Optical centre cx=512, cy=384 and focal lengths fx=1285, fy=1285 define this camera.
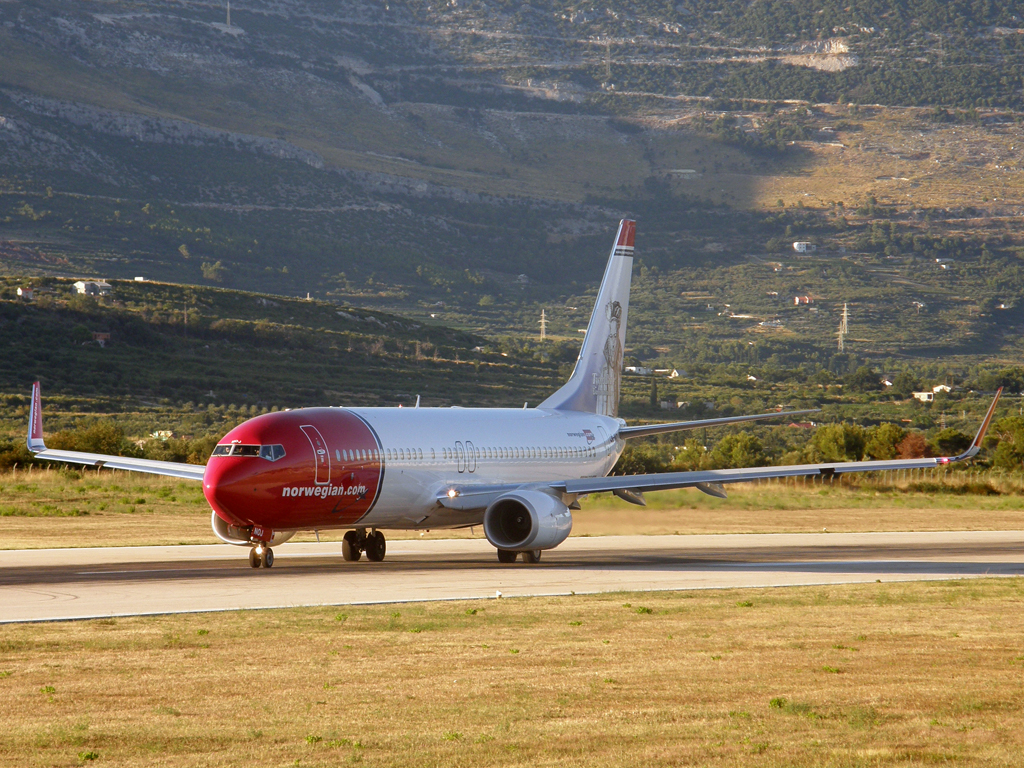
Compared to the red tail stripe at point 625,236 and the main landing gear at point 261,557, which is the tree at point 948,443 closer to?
the red tail stripe at point 625,236

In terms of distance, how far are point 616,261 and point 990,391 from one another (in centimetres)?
A: 11321

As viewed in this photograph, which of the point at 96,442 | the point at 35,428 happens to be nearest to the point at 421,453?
the point at 35,428

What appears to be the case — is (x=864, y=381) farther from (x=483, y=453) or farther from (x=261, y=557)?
(x=261, y=557)

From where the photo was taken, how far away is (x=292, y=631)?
63.5 ft

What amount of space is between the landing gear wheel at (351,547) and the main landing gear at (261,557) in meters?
3.82

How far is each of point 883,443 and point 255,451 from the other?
180ft

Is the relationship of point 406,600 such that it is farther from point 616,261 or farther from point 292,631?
point 616,261

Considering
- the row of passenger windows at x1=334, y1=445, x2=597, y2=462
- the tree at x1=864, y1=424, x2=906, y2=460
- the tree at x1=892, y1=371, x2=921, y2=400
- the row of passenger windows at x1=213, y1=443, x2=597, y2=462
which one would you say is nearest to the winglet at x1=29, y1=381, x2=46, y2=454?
the row of passenger windows at x1=213, y1=443, x2=597, y2=462

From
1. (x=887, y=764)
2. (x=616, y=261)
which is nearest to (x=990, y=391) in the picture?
(x=616, y=261)

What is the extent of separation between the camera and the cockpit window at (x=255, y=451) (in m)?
28.5

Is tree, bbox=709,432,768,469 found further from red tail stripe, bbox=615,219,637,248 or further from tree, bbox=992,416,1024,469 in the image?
red tail stripe, bbox=615,219,637,248

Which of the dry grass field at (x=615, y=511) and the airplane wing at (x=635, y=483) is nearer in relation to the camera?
the airplane wing at (x=635, y=483)

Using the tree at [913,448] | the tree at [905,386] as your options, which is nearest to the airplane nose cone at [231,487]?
the tree at [913,448]

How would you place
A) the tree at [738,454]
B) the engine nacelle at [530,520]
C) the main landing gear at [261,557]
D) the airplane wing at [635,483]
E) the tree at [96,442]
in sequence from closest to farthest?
the main landing gear at [261,557], the engine nacelle at [530,520], the airplane wing at [635,483], the tree at [96,442], the tree at [738,454]
